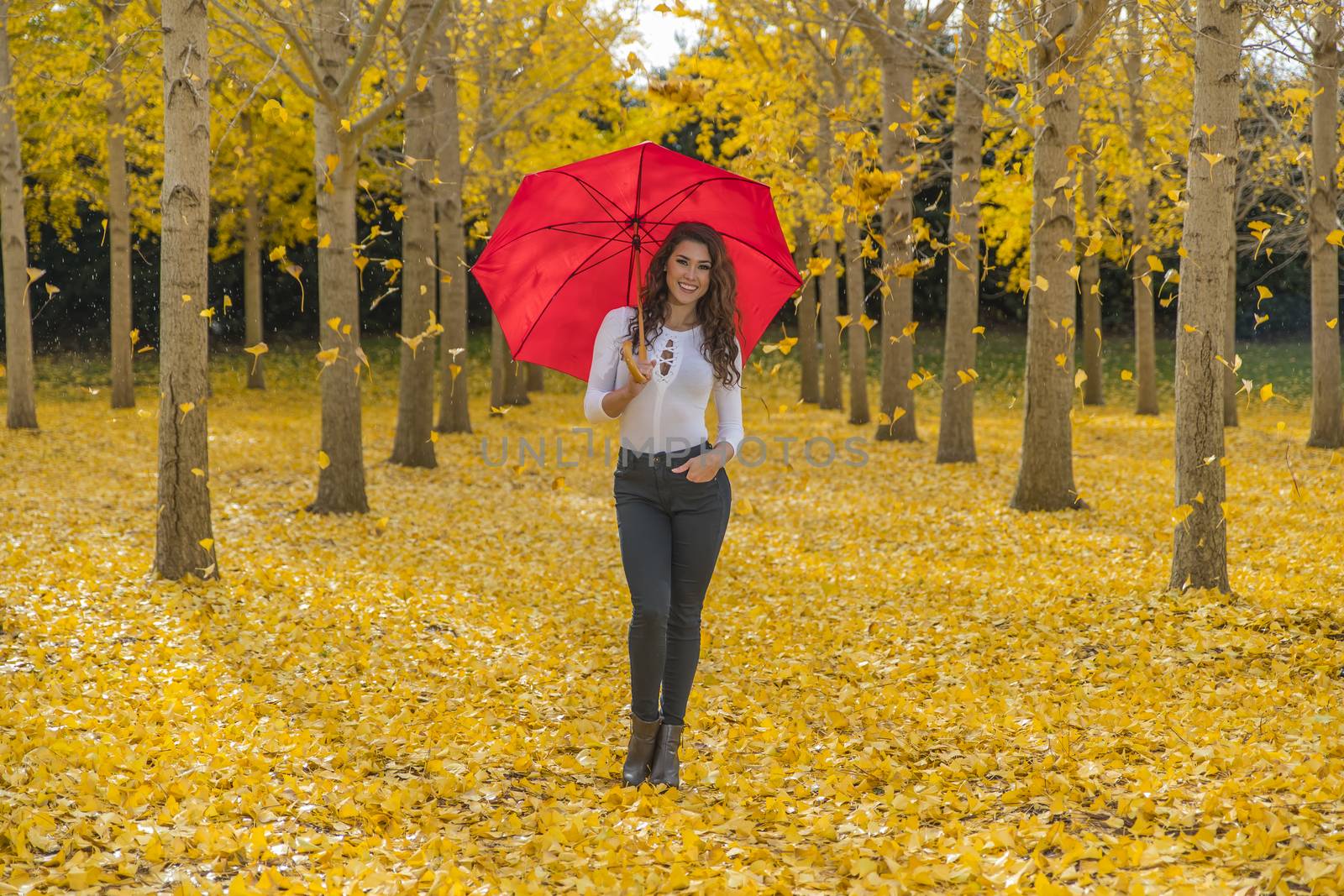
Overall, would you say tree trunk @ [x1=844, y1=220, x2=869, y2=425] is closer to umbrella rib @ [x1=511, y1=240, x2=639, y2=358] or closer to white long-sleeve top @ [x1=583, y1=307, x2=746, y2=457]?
umbrella rib @ [x1=511, y1=240, x2=639, y2=358]

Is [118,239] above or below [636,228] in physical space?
above

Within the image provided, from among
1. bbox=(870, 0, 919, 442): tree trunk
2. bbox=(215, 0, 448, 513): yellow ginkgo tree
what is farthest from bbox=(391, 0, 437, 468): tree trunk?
bbox=(870, 0, 919, 442): tree trunk

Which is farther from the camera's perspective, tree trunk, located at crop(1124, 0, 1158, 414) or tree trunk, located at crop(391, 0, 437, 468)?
tree trunk, located at crop(1124, 0, 1158, 414)

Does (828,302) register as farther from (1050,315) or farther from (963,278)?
(1050,315)

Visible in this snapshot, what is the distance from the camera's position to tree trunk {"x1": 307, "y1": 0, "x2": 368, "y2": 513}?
8617 mm

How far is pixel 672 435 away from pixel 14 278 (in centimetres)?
1388

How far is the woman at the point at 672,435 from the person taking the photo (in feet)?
12.2

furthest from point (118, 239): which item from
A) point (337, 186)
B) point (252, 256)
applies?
point (337, 186)

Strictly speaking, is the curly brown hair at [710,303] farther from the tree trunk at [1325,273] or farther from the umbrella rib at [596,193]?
the tree trunk at [1325,273]

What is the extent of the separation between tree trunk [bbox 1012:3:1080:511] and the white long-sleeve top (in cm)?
501

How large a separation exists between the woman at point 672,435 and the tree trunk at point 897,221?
7185 millimetres

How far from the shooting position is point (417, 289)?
455 inches

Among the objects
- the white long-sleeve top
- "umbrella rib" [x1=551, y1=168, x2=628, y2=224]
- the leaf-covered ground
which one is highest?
"umbrella rib" [x1=551, y1=168, x2=628, y2=224]

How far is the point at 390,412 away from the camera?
2086 cm
